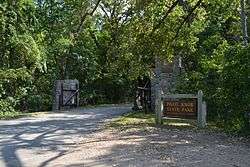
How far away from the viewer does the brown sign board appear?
15.1 m

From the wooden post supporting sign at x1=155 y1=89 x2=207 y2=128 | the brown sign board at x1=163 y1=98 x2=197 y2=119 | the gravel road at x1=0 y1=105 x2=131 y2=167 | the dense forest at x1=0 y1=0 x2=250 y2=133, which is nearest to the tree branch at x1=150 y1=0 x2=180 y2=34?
the dense forest at x1=0 y1=0 x2=250 y2=133

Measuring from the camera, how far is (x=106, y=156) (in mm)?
9812

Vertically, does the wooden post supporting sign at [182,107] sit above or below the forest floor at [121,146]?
above

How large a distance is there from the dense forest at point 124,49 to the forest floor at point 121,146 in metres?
1.84

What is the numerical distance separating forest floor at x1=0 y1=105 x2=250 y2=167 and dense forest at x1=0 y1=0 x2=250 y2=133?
184 cm

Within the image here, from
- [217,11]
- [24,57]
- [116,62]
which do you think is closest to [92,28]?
[24,57]

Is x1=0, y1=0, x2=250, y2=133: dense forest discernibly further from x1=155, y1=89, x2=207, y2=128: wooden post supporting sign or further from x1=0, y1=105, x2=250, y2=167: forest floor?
x1=0, y1=105, x2=250, y2=167: forest floor

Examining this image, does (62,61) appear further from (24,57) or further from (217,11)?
(217,11)

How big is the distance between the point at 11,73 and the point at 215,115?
1295 cm

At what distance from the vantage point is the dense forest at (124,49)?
1514 cm

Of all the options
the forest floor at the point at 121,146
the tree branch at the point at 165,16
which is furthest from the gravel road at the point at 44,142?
the tree branch at the point at 165,16

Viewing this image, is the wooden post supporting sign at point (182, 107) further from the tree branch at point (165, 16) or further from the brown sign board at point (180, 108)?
the tree branch at point (165, 16)

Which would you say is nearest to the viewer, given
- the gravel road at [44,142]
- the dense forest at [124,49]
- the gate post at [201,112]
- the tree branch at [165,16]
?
the gravel road at [44,142]

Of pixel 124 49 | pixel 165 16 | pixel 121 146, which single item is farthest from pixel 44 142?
pixel 165 16
